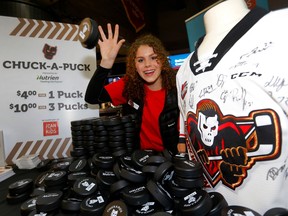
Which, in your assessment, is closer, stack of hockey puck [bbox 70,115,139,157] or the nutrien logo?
stack of hockey puck [bbox 70,115,139,157]

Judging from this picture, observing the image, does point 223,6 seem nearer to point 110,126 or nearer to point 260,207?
point 260,207

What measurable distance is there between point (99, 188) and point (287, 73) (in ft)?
3.74

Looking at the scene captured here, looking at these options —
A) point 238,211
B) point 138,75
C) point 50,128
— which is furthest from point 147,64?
point 50,128

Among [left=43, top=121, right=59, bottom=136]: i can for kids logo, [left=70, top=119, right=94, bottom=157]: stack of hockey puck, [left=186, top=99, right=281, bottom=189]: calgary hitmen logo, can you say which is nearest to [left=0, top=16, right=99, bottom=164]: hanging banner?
[left=43, top=121, right=59, bottom=136]: i can for kids logo

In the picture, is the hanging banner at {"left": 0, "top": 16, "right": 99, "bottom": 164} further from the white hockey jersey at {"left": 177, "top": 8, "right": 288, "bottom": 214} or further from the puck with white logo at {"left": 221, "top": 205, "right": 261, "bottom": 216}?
the puck with white logo at {"left": 221, "top": 205, "right": 261, "bottom": 216}

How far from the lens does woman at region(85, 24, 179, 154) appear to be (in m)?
1.99

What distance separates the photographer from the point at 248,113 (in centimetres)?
93

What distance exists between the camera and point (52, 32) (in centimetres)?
275

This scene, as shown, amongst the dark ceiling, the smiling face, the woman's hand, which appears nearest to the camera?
the smiling face

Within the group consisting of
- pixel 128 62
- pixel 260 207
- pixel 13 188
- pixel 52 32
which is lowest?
pixel 13 188

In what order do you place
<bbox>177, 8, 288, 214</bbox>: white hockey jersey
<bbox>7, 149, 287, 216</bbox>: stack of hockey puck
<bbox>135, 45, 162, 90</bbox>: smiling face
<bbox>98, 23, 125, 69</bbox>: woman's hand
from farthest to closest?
<bbox>98, 23, 125, 69</bbox>: woman's hand → <bbox>135, 45, 162, 90</bbox>: smiling face → <bbox>7, 149, 287, 216</bbox>: stack of hockey puck → <bbox>177, 8, 288, 214</bbox>: white hockey jersey

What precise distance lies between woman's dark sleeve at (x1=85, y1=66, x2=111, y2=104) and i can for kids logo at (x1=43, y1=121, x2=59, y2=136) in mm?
713

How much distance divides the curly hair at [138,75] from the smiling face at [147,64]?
0.13 feet

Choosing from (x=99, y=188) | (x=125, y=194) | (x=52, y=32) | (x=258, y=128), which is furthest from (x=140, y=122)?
(x=52, y=32)
